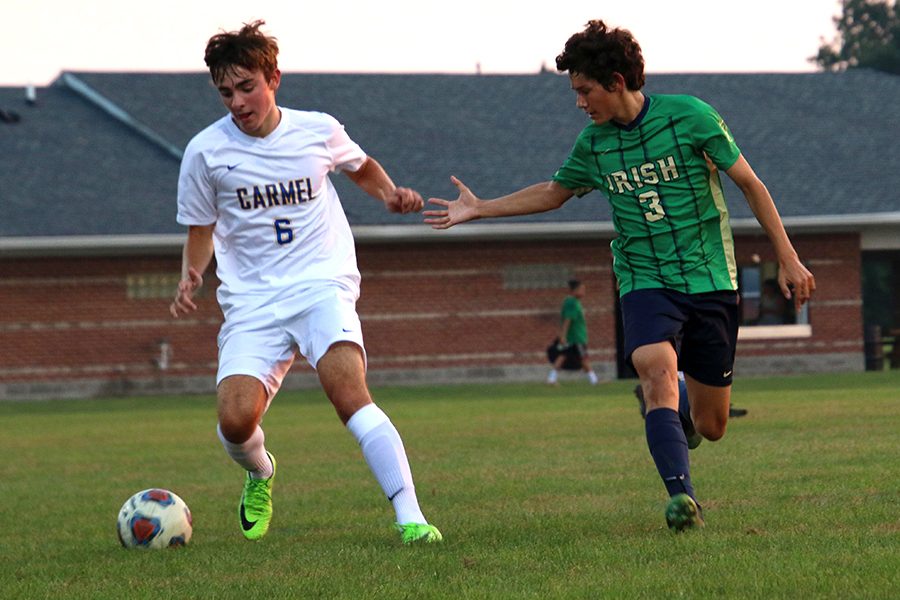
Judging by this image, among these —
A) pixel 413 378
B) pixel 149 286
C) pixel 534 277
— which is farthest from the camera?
pixel 534 277

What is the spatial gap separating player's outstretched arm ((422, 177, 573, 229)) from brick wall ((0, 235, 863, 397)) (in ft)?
83.5

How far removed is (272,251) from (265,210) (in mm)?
202

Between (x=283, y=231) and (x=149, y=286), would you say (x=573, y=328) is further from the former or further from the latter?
(x=283, y=231)

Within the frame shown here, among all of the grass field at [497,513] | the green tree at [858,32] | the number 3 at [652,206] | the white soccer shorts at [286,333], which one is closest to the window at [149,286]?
the grass field at [497,513]

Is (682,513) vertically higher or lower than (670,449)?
lower

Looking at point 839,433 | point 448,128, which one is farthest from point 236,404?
point 448,128

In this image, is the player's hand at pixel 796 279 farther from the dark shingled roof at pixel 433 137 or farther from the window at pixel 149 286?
the window at pixel 149 286

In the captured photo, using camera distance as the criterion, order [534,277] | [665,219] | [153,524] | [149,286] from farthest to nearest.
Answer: [534,277] < [149,286] < [153,524] < [665,219]

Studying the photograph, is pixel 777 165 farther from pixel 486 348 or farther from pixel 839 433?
pixel 839 433

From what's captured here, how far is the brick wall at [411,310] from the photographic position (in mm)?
32906

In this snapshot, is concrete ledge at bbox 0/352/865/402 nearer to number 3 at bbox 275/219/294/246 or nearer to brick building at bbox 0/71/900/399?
brick building at bbox 0/71/900/399

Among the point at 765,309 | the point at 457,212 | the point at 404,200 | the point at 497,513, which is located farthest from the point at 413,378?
the point at 404,200

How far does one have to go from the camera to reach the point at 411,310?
34.3 metres

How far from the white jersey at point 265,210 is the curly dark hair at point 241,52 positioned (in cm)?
37
